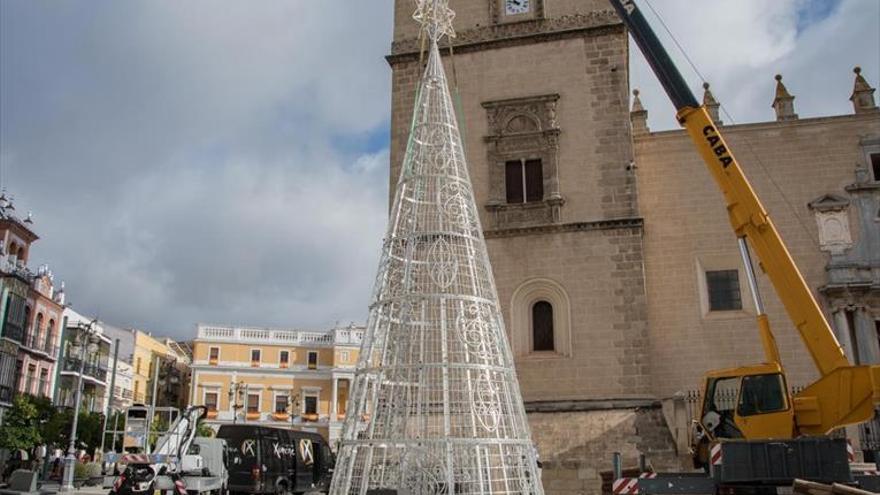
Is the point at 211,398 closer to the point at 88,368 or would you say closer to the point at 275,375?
the point at 275,375

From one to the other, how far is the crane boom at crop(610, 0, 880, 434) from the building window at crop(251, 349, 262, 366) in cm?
3576

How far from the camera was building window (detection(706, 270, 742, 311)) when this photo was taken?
1764 centimetres

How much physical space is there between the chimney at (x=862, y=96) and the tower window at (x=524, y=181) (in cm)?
864

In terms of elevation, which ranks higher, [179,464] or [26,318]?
[26,318]

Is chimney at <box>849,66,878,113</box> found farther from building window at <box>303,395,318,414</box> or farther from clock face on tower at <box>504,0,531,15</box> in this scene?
building window at <box>303,395,318,414</box>

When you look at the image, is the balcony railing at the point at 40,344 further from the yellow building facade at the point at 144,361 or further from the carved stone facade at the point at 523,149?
the carved stone facade at the point at 523,149

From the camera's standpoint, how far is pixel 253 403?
4444 centimetres

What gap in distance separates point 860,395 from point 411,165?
6.77m

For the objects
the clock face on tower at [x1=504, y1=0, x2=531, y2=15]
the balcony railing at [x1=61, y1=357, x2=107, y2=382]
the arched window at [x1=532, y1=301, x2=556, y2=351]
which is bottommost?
the arched window at [x1=532, y1=301, x2=556, y2=351]

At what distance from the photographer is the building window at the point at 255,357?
1761 inches

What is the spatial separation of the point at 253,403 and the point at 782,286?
125 feet

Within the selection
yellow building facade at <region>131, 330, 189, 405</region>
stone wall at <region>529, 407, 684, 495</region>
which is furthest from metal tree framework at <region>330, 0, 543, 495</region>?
yellow building facade at <region>131, 330, 189, 405</region>

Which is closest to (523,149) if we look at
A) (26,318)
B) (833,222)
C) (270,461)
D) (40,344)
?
(833,222)

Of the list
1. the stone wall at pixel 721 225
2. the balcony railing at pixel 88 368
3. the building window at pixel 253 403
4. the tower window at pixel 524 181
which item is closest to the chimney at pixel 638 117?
the stone wall at pixel 721 225
